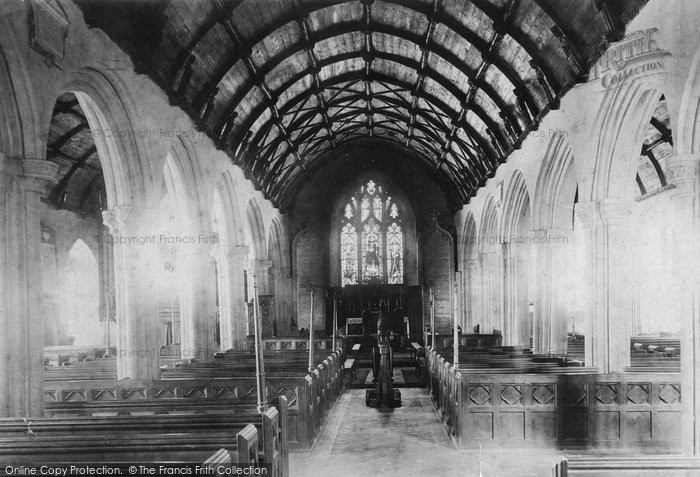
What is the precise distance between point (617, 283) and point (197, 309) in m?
8.01

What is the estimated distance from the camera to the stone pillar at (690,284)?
6.45 meters

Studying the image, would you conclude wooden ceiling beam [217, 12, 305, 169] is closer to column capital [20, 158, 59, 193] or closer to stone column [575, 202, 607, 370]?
column capital [20, 158, 59, 193]

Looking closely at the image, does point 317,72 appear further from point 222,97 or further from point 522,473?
point 522,473

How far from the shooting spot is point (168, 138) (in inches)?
407

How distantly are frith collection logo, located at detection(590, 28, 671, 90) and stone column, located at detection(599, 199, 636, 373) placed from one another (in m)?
2.00

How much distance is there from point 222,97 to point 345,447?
7872mm

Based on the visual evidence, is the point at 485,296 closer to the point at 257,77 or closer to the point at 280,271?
the point at 280,271

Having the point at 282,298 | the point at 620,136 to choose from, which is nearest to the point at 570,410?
the point at 620,136

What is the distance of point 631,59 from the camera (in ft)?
25.3

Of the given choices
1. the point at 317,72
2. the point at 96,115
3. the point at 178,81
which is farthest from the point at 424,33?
the point at 96,115

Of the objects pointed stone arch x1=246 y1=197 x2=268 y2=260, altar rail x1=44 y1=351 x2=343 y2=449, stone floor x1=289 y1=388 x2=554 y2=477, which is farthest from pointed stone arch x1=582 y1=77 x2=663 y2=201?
pointed stone arch x1=246 y1=197 x2=268 y2=260

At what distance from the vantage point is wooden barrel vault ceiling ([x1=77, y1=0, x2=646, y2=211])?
9.23 metres

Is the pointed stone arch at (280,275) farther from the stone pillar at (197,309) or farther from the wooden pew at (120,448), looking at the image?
the wooden pew at (120,448)

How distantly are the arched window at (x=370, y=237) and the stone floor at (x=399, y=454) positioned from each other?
1423cm
